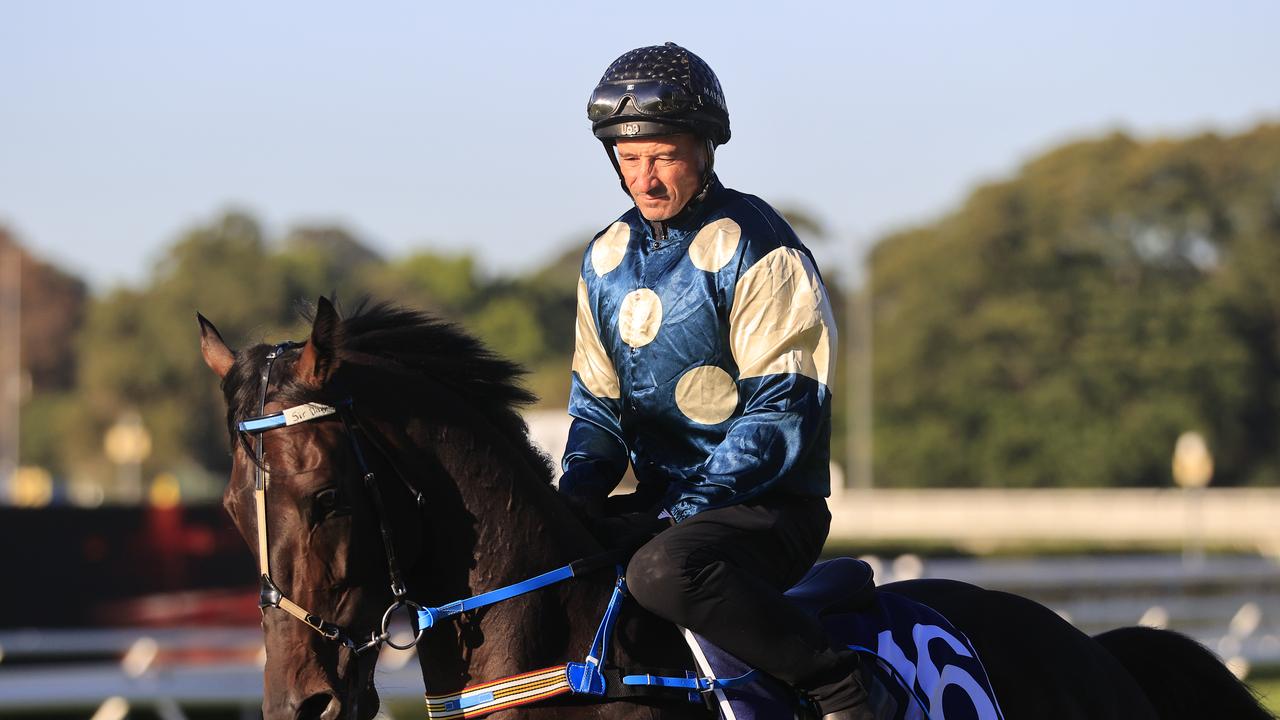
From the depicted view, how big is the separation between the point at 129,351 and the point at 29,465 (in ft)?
36.1

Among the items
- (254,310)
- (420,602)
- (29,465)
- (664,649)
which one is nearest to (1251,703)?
(664,649)

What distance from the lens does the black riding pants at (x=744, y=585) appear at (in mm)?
3180

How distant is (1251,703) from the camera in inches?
178

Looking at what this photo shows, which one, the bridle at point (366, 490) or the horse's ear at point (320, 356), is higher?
the horse's ear at point (320, 356)

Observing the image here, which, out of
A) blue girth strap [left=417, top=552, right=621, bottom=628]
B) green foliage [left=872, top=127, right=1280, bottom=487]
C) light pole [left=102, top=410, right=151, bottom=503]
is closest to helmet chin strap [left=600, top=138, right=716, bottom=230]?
blue girth strap [left=417, top=552, right=621, bottom=628]

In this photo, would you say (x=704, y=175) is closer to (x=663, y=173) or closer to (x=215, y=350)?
(x=663, y=173)

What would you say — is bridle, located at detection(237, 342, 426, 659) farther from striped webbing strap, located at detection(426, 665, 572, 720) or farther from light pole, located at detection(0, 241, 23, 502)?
light pole, located at detection(0, 241, 23, 502)

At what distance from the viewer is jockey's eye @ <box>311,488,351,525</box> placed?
9.57ft

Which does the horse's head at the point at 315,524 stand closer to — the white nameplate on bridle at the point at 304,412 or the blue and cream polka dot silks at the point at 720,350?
the white nameplate on bridle at the point at 304,412

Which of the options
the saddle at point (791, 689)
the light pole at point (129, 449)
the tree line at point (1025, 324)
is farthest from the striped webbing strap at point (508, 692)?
the tree line at point (1025, 324)

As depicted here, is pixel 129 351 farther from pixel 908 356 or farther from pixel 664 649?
pixel 664 649

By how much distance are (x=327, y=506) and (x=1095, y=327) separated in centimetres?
4250

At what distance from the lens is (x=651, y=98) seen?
341 centimetres

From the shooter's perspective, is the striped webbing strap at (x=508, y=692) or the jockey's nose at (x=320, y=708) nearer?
the jockey's nose at (x=320, y=708)
